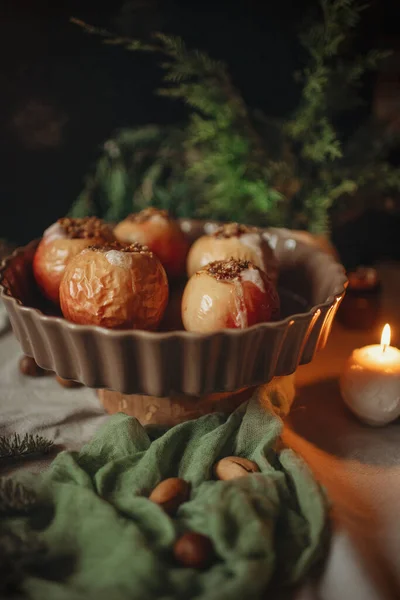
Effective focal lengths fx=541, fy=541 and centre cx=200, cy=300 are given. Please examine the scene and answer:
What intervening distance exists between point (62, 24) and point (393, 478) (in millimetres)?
941

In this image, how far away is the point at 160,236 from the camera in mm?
714

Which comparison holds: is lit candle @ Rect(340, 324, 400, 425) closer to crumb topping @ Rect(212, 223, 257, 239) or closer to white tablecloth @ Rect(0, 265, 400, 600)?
white tablecloth @ Rect(0, 265, 400, 600)

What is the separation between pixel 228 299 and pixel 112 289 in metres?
0.12

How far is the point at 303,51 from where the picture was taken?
109 cm

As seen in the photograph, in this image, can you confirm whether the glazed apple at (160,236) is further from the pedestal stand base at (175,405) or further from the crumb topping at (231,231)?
the pedestal stand base at (175,405)

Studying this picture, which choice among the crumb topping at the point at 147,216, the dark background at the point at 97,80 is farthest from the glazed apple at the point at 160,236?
the dark background at the point at 97,80

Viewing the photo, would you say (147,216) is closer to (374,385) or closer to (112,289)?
(112,289)

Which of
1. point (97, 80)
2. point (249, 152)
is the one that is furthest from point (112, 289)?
point (97, 80)

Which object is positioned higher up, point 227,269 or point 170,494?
point 227,269

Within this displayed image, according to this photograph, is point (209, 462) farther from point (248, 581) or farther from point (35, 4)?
point (35, 4)

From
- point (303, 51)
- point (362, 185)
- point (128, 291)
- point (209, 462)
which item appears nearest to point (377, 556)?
point (209, 462)

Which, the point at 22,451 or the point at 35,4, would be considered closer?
the point at 22,451

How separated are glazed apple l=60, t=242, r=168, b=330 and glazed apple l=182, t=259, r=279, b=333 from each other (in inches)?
1.7

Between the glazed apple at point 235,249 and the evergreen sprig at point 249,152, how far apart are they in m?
0.31
